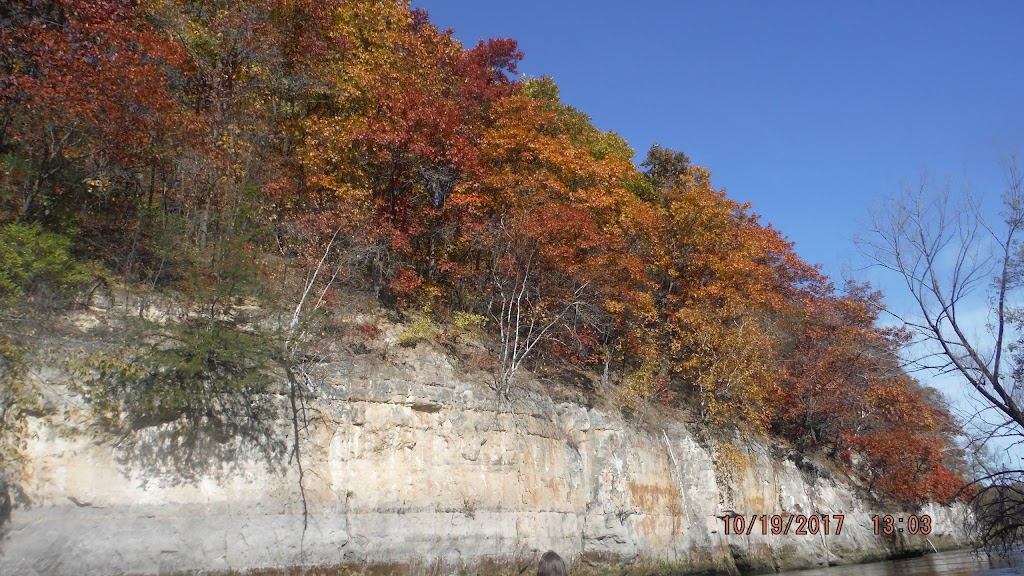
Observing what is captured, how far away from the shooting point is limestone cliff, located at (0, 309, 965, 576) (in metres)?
11.7

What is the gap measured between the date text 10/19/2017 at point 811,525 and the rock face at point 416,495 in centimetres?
21

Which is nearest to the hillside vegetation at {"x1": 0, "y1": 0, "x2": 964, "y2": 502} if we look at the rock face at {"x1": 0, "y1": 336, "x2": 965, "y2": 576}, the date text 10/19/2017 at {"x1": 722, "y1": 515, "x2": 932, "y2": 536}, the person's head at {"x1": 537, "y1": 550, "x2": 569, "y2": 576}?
the rock face at {"x1": 0, "y1": 336, "x2": 965, "y2": 576}

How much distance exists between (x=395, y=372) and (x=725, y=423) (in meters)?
13.3

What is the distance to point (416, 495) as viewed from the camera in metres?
15.5

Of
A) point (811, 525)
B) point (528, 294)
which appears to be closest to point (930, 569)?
point (811, 525)

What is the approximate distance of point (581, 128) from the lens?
92.9 feet

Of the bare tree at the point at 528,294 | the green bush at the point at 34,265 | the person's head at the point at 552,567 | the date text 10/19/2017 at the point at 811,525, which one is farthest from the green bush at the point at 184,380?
the date text 10/19/2017 at the point at 811,525

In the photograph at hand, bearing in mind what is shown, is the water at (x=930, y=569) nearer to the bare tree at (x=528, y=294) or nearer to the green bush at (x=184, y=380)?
the bare tree at (x=528, y=294)

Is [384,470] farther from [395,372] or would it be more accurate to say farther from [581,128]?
[581,128]

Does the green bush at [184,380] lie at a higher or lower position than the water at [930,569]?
higher

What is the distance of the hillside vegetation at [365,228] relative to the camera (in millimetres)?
13328

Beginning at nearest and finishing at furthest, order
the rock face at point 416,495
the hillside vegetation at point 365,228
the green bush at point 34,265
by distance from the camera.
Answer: the green bush at point 34,265 → the rock face at point 416,495 → the hillside vegetation at point 365,228

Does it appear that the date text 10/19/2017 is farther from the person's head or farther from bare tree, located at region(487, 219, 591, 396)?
the person's head

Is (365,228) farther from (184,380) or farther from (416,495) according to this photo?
(416,495)
